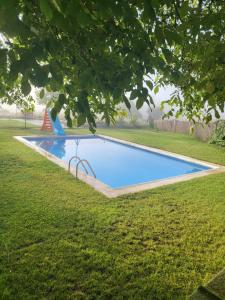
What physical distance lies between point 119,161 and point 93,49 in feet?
36.8

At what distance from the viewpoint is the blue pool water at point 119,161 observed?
34.6 ft

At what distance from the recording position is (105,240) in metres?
4.32

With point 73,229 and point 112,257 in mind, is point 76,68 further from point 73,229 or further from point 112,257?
point 73,229

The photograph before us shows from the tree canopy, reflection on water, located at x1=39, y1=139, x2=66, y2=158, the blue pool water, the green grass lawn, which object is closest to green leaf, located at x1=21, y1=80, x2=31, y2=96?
the tree canopy

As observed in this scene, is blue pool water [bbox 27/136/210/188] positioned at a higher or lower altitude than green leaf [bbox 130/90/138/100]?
lower

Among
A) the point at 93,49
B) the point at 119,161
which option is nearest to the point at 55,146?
the point at 119,161

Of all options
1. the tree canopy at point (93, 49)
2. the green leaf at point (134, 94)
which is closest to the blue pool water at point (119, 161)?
the tree canopy at point (93, 49)

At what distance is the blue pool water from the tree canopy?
24.8ft

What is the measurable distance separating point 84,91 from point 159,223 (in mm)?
4076

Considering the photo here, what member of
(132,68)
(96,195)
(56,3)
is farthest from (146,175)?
(56,3)

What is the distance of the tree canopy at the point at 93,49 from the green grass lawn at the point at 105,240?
2.42 meters

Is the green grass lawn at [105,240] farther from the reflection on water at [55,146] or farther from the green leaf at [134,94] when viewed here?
the reflection on water at [55,146]

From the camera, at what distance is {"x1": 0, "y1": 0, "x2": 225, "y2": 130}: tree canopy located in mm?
1274

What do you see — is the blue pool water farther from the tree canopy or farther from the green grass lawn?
the tree canopy
